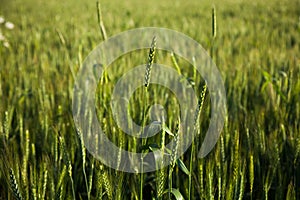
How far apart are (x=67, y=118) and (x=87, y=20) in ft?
10.3

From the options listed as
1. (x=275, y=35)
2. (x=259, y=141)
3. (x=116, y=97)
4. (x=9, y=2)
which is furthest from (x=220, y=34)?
(x=9, y=2)

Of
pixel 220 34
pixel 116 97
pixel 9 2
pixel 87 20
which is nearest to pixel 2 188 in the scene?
pixel 116 97

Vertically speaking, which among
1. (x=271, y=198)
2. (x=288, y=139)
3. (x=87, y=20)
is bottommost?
(x=271, y=198)

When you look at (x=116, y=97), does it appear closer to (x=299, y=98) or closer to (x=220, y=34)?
(x=299, y=98)

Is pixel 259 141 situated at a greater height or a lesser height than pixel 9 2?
lesser

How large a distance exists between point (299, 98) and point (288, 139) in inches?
14.3

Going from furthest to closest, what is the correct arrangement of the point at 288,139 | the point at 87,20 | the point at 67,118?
the point at 87,20
the point at 67,118
the point at 288,139

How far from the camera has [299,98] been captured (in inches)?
52.9

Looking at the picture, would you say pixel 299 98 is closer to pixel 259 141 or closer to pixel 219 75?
pixel 219 75

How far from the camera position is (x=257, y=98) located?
4.75 ft

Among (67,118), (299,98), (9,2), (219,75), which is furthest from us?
(9,2)

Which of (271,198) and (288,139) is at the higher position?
(288,139)

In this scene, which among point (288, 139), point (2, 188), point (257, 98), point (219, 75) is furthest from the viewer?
point (219, 75)

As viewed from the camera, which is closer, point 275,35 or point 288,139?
point 288,139
